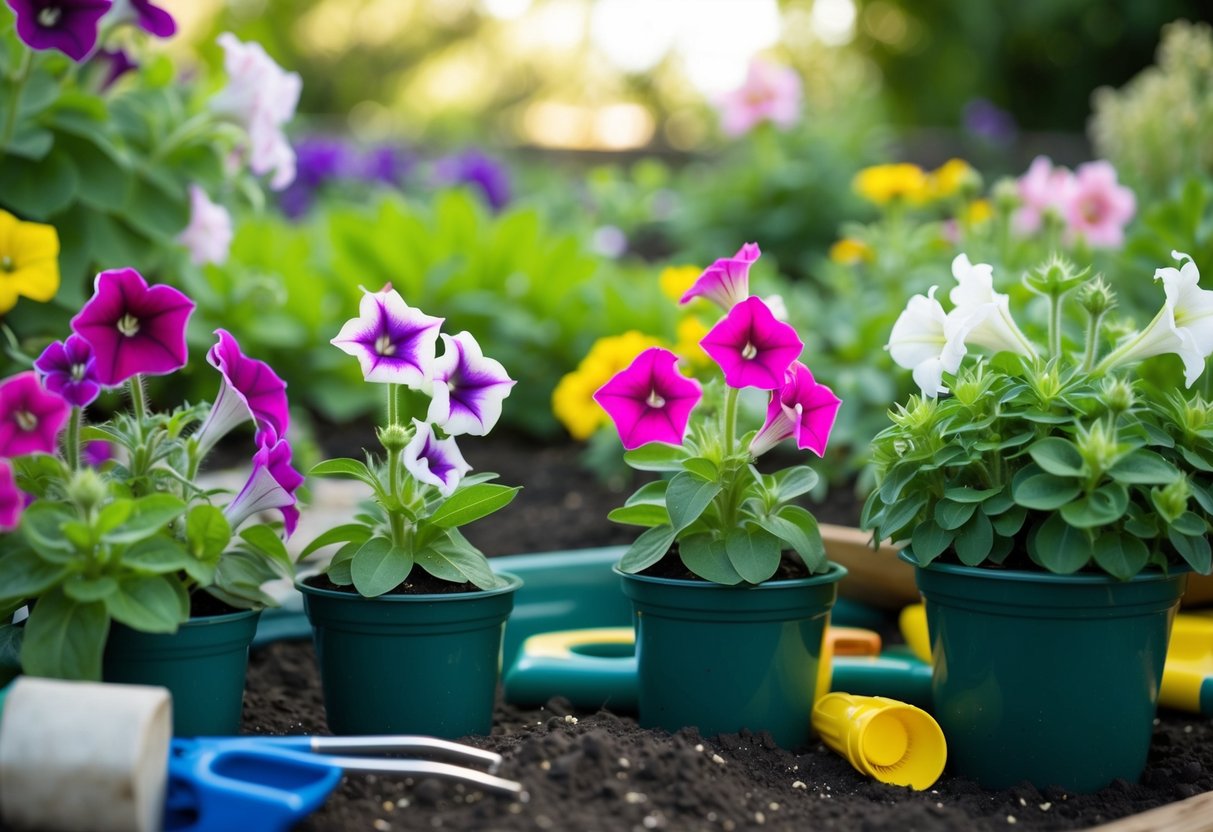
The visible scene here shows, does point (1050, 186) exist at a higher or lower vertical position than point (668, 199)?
lower

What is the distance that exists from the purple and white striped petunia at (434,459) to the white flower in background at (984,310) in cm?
67

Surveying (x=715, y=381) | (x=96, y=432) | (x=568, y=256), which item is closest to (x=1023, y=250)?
(x=568, y=256)

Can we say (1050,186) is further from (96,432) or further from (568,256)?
(96,432)

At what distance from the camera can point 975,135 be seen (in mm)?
6352

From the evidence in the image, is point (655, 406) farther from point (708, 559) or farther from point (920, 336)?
point (920, 336)

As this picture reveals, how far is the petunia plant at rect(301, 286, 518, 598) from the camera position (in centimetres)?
142

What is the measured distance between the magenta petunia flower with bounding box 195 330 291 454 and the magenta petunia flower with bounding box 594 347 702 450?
0.41m

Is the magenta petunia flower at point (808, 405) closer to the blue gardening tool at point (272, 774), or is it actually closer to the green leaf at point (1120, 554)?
the green leaf at point (1120, 554)

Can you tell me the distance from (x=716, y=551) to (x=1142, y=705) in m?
0.56

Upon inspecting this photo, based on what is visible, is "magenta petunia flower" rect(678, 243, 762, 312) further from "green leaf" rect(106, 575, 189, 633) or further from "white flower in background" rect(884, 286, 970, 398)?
"green leaf" rect(106, 575, 189, 633)

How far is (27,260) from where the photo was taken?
5.46ft

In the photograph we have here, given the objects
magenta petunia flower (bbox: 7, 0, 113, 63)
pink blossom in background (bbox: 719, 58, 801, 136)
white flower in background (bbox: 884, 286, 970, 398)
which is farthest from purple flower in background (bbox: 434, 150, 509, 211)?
white flower in background (bbox: 884, 286, 970, 398)

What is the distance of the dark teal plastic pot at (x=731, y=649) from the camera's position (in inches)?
59.8

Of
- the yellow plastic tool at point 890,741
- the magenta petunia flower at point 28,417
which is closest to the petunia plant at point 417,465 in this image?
the magenta petunia flower at point 28,417
